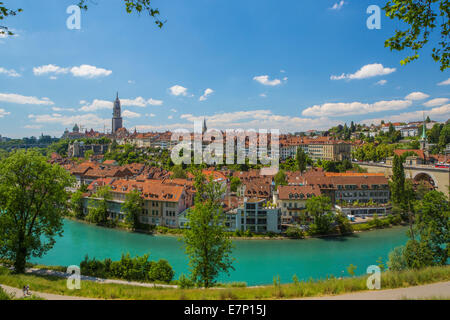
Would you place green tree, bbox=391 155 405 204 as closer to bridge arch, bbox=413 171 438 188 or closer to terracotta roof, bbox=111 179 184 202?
bridge arch, bbox=413 171 438 188

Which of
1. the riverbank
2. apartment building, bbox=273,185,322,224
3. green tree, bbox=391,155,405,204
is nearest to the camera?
the riverbank

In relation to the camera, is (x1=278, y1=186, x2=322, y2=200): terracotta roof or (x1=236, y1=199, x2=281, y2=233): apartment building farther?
(x1=278, y1=186, x2=322, y2=200): terracotta roof

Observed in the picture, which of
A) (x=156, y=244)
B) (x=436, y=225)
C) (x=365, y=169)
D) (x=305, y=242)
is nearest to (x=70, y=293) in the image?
(x=156, y=244)

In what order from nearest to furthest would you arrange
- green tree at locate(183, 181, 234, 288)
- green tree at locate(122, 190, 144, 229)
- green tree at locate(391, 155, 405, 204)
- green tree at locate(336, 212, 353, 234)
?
green tree at locate(183, 181, 234, 288), green tree at locate(336, 212, 353, 234), green tree at locate(122, 190, 144, 229), green tree at locate(391, 155, 405, 204)

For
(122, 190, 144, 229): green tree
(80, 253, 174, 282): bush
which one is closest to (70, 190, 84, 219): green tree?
(122, 190, 144, 229): green tree

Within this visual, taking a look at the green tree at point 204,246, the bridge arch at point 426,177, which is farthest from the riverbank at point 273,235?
the bridge arch at point 426,177

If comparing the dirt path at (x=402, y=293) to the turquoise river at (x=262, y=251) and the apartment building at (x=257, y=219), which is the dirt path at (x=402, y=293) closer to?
the turquoise river at (x=262, y=251)

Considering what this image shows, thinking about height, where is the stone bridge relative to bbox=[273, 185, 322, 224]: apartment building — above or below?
above
